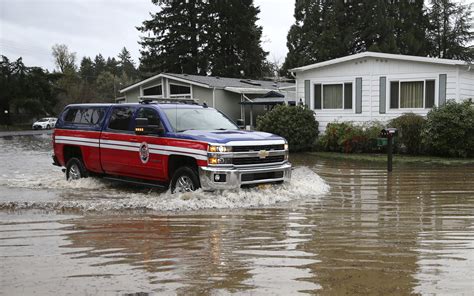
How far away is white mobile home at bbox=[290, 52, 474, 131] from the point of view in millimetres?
19031

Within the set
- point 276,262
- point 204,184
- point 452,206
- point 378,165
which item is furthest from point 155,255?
point 378,165

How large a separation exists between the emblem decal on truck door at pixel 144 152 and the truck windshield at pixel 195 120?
73 centimetres

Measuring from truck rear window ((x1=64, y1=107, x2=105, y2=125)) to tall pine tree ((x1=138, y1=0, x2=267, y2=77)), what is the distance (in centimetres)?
3959

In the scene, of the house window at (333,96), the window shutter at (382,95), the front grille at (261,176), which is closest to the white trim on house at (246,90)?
the house window at (333,96)

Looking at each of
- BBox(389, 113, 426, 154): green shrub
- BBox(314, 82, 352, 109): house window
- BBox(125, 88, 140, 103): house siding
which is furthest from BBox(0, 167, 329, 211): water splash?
BBox(125, 88, 140, 103): house siding

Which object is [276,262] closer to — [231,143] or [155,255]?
[155,255]

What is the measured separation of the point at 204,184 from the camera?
8.99 metres

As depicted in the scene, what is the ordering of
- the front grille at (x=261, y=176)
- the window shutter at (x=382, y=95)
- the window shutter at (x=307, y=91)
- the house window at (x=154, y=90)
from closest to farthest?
1. the front grille at (x=261, y=176)
2. the window shutter at (x=382, y=95)
3. the window shutter at (x=307, y=91)
4. the house window at (x=154, y=90)

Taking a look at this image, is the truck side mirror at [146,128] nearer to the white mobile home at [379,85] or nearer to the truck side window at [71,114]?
the truck side window at [71,114]

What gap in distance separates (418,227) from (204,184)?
12.2 ft

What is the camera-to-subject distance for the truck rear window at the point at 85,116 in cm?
1148

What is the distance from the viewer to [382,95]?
20.3m


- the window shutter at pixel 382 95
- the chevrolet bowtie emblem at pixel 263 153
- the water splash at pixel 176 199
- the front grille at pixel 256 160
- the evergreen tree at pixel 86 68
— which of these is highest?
the evergreen tree at pixel 86 68

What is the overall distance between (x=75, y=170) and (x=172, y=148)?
3.83 m
